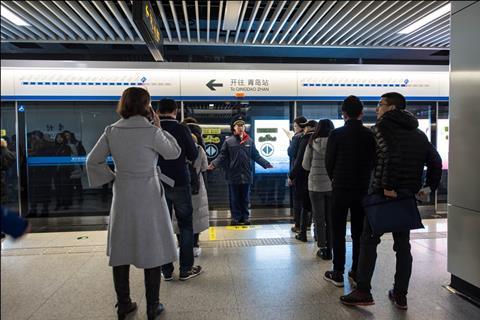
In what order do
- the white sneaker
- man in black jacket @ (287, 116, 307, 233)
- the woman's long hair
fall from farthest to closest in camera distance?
man in black jacket @ (287, 116, 307, 233), the white sneaker, the woman's long hair

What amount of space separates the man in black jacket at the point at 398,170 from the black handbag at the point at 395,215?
0.06m

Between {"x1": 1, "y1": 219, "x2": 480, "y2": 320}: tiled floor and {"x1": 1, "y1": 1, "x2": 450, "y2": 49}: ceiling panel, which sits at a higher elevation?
{"x1": 1, "y1": 1, "x2": 450, "y2": 49}: ceiling panel

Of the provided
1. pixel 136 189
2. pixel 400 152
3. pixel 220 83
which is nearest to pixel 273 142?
pixel 220 83

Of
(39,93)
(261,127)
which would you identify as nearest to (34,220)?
(39,93)

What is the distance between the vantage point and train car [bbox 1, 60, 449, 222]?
18.9 ft

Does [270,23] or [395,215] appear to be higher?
[270,23]

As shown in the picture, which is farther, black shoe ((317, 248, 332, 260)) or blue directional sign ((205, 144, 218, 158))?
blue directional sign ((205, 144, 218, 158))

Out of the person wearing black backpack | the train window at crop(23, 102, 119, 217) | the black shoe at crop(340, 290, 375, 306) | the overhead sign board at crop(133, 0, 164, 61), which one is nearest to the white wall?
the black shoe at crop(340, 290, 375, 306)

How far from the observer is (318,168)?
4094 mm

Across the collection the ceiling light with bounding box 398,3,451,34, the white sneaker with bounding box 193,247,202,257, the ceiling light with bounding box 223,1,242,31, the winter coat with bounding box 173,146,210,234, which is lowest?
the white sneaker with bounding box 193,247,202,257

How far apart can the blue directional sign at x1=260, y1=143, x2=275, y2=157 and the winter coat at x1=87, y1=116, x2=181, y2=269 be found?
3763mm

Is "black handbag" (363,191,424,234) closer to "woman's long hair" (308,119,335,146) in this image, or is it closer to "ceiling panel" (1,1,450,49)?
"woman's long hair" (308,119,335,146)

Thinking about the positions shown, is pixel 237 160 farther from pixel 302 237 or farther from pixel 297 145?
pixel 302 237

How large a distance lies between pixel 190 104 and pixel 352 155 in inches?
135
